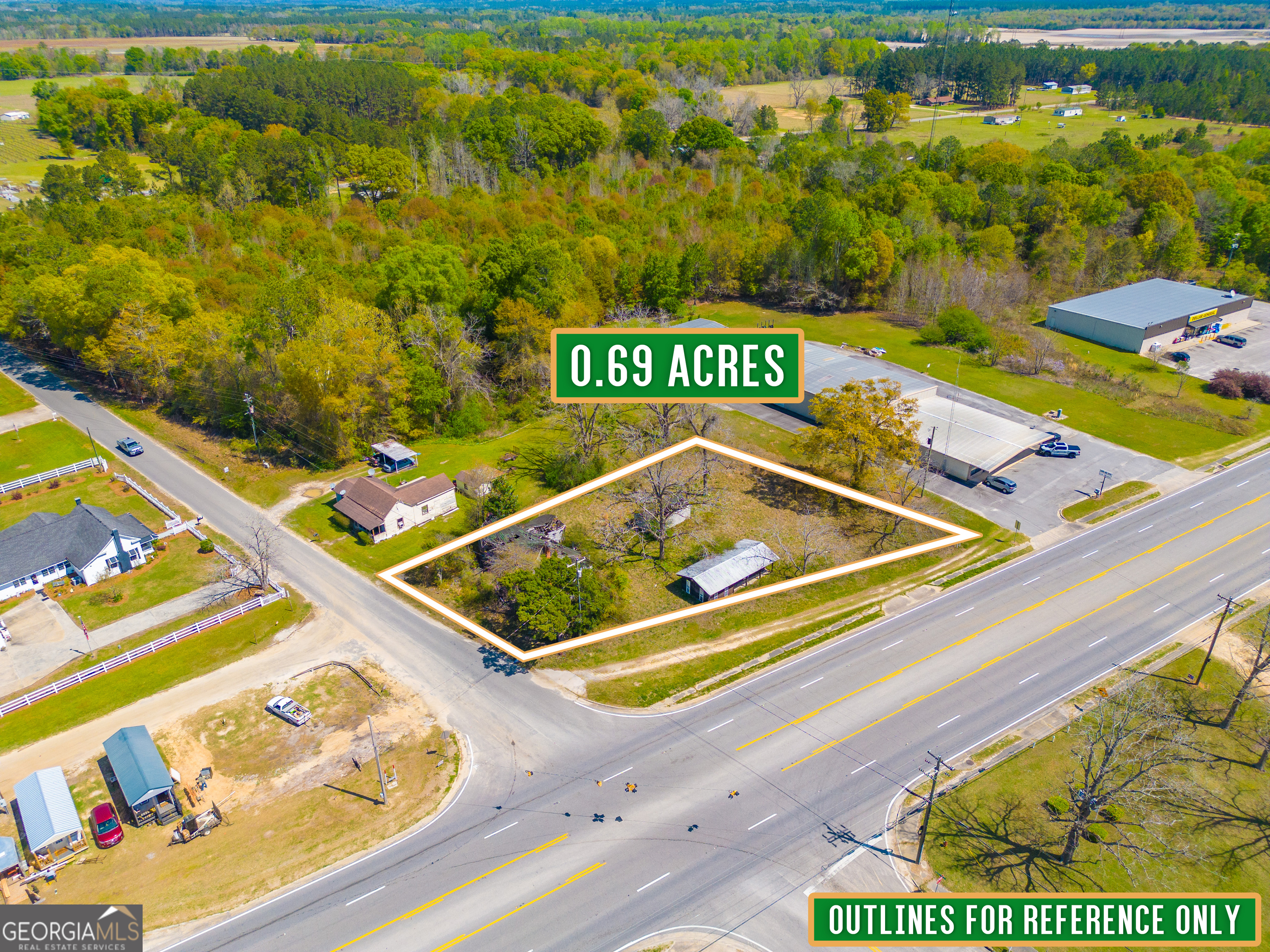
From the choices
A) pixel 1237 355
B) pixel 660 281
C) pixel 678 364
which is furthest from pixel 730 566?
pixel 1237 355

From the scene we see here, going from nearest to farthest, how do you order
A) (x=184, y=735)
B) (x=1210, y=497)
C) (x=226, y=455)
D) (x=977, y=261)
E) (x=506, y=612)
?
(x=184, y=735) < (x=506, y=612) < (x=1210, y=497) < (x=226, y=455) < (x=977, y=261)

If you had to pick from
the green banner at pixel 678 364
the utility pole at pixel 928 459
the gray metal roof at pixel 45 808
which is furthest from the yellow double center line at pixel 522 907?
the utility pole at pixel 928 459

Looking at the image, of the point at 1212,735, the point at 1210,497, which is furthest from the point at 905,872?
the point at 1210,497

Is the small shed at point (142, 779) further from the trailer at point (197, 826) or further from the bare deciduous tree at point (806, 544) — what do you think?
the bare deciduous tree at point (806, 544)

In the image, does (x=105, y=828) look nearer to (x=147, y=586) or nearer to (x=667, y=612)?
(x=147, y=586)

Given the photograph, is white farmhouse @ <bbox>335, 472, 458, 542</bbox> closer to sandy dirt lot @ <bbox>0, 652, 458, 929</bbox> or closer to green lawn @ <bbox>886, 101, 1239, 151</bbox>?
sandy dirt lot @ <bbox>0, 652, 458, 929</bbox>

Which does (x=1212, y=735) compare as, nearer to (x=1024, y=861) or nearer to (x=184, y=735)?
(x=1024, y=861)
